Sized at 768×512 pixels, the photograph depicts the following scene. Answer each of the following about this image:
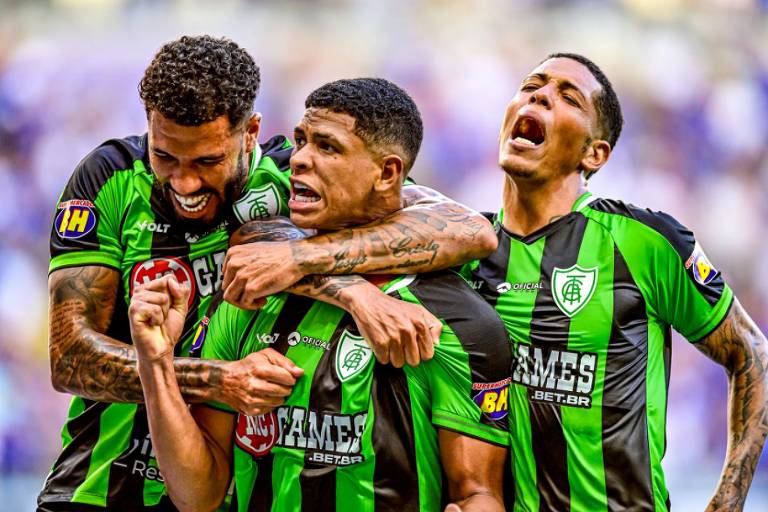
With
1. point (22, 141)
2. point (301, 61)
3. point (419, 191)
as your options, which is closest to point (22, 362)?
point (22, 141)

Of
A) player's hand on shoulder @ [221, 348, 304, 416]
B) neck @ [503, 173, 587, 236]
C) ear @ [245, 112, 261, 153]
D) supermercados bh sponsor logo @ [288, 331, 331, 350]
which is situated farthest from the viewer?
neck @ [503, 173, 587, 236]

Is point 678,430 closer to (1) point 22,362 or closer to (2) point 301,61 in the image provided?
(2) point 301,61

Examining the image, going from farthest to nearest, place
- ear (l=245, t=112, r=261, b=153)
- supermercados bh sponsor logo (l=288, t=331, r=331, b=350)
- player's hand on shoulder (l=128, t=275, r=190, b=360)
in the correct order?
ear (l=245, t=112, r=261, b=153), supermercados bh sponsor logo (l=288, t=331, r=331, b=350), player's hand on shoulder (l=128, t=275, r=190, b=360)

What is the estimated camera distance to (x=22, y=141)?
638 cm

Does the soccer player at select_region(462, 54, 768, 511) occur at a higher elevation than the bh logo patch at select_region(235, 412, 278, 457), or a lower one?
higher

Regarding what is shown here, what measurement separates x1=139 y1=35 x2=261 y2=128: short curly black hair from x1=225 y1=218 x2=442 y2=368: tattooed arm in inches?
16.8

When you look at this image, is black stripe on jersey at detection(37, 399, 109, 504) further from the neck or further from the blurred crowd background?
the blurred crowd background

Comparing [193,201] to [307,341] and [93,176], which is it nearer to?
[93,176]

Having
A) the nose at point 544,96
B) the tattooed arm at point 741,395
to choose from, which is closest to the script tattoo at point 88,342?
the nose at point 544,96

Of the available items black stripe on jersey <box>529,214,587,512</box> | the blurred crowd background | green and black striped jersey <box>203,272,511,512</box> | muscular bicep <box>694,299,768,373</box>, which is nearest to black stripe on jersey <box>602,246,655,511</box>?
black stripe on jersey <box>529,214,587,512</box>

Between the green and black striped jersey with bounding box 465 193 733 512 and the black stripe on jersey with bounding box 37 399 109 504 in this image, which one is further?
the black stripe on jersey with bounding box 37 399 109 504

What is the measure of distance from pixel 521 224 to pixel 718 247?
3.93 m

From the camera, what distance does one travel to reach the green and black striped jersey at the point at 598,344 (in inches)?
106

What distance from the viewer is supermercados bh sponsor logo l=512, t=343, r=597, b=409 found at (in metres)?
2.71
